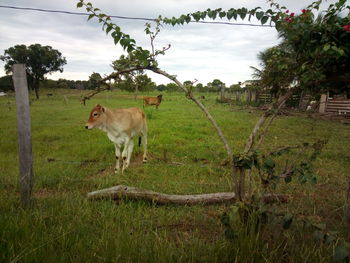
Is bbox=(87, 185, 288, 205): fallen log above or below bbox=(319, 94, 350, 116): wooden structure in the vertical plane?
below

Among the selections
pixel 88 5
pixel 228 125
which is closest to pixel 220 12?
pixel 88 5

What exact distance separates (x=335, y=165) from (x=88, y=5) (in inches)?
232

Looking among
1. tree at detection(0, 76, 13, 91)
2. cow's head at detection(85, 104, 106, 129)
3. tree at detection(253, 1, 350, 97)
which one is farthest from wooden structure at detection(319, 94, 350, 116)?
tree at detection(0, 76, 13, 91)

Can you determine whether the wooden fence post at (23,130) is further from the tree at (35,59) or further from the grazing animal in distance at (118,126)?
the tree at (35,59)

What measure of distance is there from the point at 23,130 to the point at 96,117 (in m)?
2.95

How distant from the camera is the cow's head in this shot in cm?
611

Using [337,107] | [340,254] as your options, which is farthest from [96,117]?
[337,107]

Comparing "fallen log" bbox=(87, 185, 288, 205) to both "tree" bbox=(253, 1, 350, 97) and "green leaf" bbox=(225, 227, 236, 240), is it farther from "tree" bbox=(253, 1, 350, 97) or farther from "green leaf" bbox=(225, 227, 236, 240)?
"tree" bbox=(253, 1, 350, 97)

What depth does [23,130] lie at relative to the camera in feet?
10.7

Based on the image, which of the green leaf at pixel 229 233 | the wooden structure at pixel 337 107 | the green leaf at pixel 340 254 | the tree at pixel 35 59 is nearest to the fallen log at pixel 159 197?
the green leaf at pixel 229 233

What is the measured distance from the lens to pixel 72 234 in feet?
8.50

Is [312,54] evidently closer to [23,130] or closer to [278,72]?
[278,72]

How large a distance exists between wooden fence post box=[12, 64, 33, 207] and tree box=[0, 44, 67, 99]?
32.7m

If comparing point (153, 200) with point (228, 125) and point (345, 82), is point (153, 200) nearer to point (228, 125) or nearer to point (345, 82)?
point (345, 82)
